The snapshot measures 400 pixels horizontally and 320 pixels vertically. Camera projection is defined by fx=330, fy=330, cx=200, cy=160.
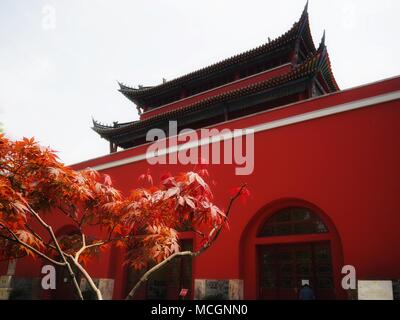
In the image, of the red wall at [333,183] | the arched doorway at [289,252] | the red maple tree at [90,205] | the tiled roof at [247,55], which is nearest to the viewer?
the red maple tree at [90,205]

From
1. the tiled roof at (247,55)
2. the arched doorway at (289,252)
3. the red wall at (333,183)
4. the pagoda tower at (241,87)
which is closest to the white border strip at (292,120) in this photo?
the red wall at (333,183)

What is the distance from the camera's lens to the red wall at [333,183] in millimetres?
5730

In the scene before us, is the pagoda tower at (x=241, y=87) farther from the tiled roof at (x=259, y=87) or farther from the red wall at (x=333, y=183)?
the red wall at (x=333, y=183)

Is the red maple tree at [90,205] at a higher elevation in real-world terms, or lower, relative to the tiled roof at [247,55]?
lower

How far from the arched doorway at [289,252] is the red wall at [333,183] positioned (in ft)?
0.12

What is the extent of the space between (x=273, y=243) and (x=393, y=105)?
11.6ft

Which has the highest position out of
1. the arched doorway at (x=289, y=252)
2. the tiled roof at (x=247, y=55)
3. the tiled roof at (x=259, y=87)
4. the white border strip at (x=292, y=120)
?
the tiled roof at (x=247, y=55)

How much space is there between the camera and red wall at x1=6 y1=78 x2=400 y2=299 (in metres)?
5.73

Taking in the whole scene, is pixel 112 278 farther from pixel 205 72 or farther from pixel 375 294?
pixel 205 72

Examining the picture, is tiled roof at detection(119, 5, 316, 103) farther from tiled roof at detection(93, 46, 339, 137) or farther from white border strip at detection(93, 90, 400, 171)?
white border strip at detection(93, 90, 400, 171)

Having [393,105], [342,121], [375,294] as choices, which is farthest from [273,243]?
[393,105]

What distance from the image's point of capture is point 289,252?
6.80m

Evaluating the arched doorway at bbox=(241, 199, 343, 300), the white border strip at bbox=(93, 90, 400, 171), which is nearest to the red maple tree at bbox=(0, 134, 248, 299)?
the arched doorway at bbox=(241, 199, 343, 300)

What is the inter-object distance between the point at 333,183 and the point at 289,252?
5.51 feet
